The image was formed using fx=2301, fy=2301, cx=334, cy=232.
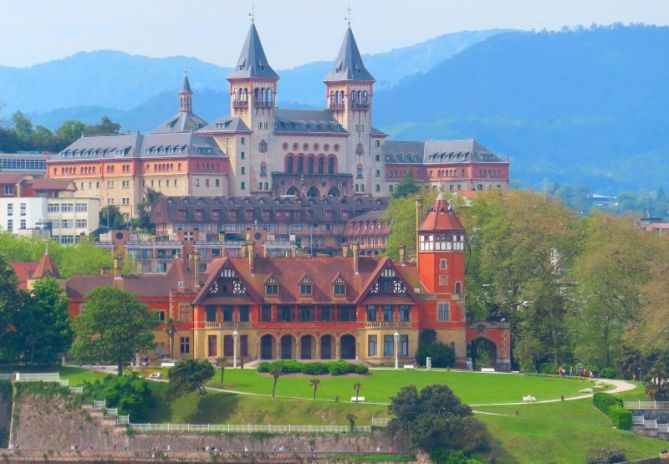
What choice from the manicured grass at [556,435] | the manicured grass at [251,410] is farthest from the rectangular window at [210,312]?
the manicured grass at [556,435]

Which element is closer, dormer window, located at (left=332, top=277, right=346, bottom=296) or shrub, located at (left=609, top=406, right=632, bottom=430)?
shrub, located at (left=609, top=406, right=632, bottom=430)

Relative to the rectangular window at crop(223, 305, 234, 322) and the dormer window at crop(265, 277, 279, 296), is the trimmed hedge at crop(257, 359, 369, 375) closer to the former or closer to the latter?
the rectangular window at crop(223, 305, 234, 322)

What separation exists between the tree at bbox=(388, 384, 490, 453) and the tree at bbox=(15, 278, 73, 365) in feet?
90.0

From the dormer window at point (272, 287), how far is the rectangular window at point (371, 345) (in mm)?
6678

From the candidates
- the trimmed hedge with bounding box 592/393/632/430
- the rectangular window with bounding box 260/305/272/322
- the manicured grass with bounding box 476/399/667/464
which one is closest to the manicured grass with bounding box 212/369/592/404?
the trimmed hedge with bounding box 592/393/632/430

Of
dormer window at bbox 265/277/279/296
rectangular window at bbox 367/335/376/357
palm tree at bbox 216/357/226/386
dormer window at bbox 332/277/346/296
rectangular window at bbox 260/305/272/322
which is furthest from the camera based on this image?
dormer window at bbox 332/277/346/296

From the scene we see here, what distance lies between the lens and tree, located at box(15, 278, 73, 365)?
14012cm

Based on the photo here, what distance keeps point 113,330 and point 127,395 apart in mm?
9643

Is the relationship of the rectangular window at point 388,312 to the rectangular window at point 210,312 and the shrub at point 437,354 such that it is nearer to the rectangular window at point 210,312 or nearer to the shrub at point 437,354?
the shrub at point 437,354

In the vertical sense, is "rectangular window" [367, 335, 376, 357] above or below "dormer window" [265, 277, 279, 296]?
below

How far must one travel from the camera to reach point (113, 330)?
136875 mm

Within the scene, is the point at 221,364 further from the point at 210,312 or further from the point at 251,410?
the point at 251,410

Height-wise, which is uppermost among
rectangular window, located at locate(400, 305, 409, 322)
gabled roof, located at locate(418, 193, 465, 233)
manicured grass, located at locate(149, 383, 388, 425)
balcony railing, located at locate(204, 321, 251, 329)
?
gabled roof, located at locate(418, 193, 465, 233)

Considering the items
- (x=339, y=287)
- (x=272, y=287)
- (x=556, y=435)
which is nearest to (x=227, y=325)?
(x=272, y=287)
